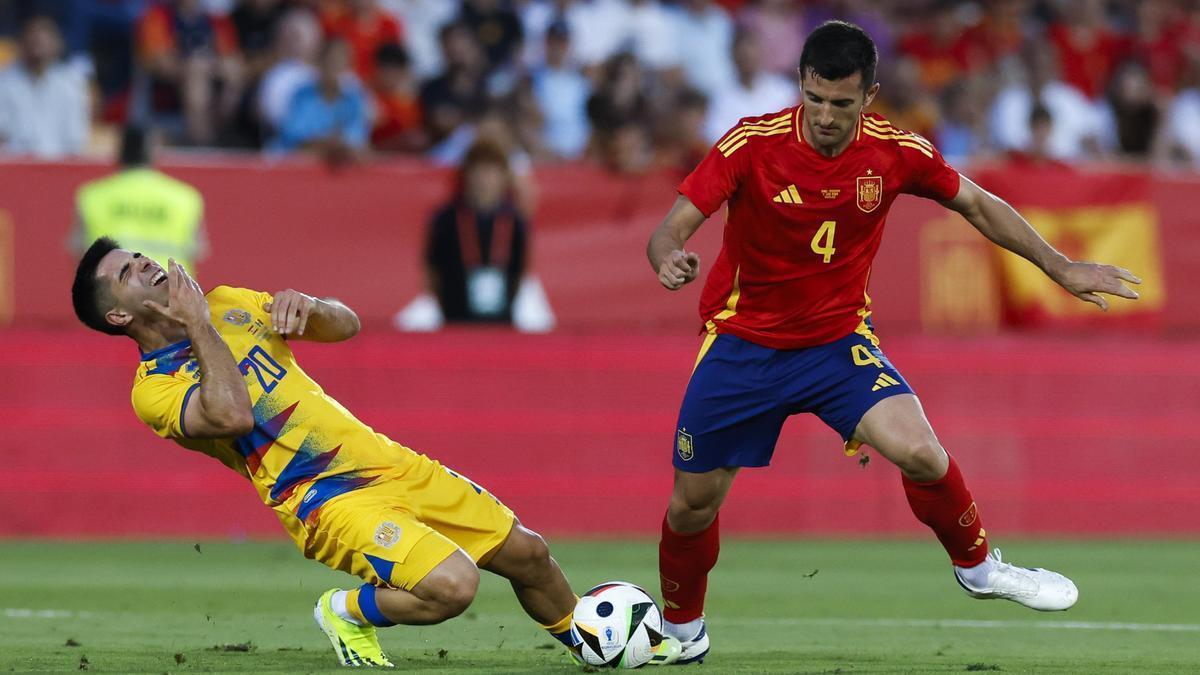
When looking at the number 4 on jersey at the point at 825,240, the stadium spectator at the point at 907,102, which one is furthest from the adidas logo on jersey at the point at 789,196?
the stadium spectator at the point at 907,102

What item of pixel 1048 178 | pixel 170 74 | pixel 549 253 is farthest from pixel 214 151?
pixel 1048 178

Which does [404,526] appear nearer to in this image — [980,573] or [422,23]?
[980,573]

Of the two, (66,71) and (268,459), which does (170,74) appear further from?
(268,459)

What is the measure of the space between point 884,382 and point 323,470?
219cm

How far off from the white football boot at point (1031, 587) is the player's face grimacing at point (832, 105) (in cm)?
181

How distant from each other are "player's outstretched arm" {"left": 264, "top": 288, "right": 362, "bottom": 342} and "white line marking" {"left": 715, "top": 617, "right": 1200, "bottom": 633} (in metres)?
2.78

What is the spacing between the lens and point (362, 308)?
13734mm

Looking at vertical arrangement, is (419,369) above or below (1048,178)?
below

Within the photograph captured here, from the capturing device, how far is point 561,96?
15.2 meters

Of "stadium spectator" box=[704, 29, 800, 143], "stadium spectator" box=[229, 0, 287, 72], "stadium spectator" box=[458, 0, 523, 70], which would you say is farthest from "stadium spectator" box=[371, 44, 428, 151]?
"stadium spectator" box=[704, 29, 800, 143]

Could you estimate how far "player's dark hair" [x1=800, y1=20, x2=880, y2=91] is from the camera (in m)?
6.81

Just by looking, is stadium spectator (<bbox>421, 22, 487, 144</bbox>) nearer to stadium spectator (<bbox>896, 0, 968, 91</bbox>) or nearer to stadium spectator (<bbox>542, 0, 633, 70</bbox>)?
stadium spectator (<bbox>542, 0, 633, 70</bbox>)

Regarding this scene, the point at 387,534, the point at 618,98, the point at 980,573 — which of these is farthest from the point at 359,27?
the point at 980,573

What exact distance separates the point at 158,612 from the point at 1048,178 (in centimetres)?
821
